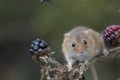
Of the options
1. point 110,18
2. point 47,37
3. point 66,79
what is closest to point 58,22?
point 47,37

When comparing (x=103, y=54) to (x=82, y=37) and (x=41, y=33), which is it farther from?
(x=41, y=33)

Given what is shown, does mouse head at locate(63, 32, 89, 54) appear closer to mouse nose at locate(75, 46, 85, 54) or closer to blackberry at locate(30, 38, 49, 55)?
mouse nose at locate(75, 46, 85, 54)

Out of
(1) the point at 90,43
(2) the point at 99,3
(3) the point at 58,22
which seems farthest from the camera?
(3) the point at 58,22

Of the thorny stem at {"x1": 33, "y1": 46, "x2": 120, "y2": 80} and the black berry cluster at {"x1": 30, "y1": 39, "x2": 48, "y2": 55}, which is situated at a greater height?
the black berry cluster at {"x1": 30, "y1": 39, "x2": 48, "y2": 55}

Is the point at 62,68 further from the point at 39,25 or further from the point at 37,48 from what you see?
the point at 39,25

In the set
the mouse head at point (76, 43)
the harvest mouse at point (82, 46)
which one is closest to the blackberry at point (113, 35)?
the harvest mouse at point (82, 46)

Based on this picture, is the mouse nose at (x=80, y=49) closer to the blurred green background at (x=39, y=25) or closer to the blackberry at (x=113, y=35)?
the blackberry at (x=113, y=35)

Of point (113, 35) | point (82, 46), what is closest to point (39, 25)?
point (82, 46)

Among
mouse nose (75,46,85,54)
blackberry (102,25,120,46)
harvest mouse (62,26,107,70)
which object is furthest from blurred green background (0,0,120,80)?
blackberry (102,25,120,46)
